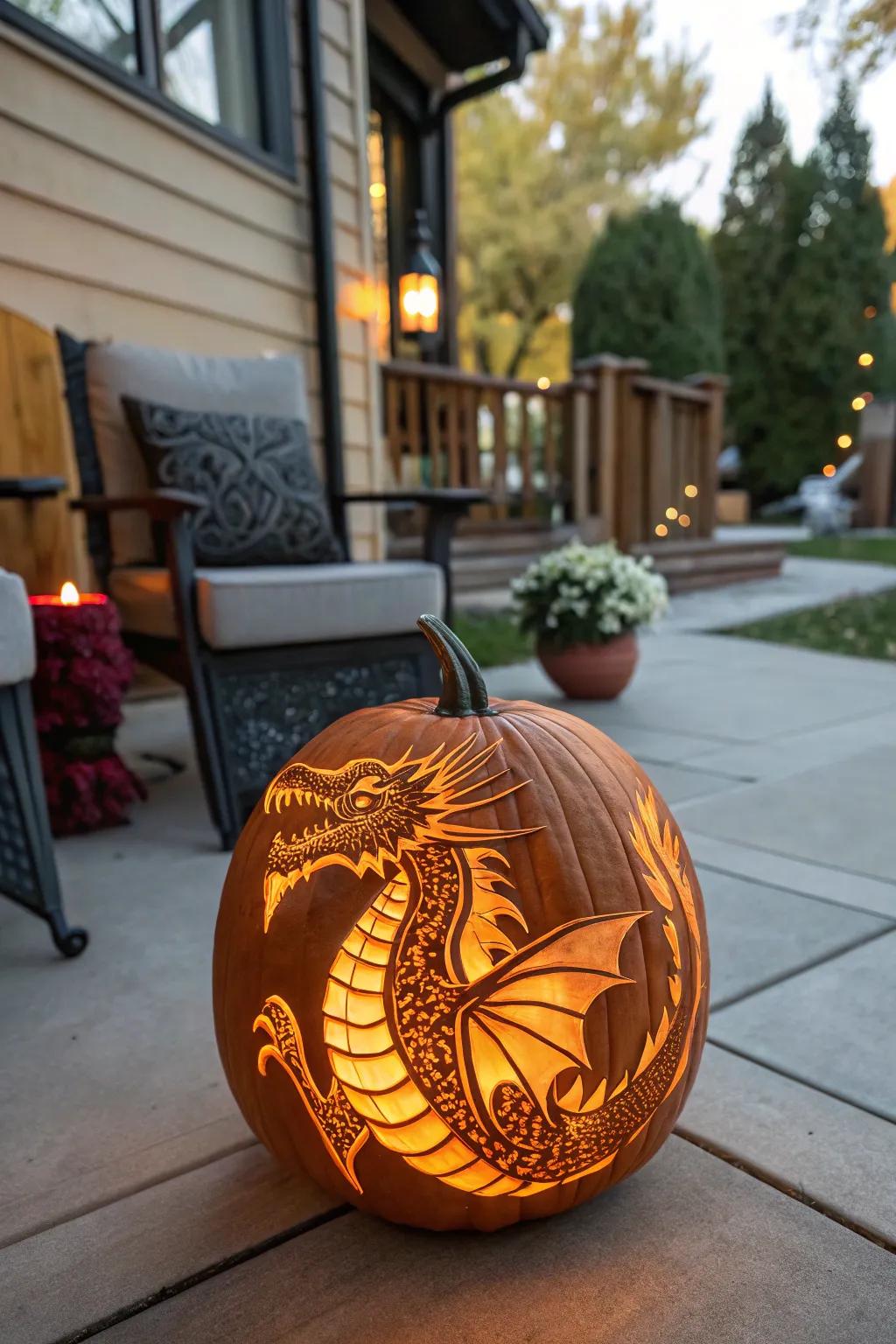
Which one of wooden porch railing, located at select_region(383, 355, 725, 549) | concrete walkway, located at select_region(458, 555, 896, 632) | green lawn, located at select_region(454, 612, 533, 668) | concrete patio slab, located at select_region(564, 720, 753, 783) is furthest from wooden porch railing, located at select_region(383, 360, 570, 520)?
concrete patio slab, located at select_region(564, 720, 753, 783)

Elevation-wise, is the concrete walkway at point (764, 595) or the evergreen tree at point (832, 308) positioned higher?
the evergreen tree at point (832, 308)

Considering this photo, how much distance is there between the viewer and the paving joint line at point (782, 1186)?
0.84 m

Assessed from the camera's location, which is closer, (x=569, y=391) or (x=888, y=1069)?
(x=888, y=1069)

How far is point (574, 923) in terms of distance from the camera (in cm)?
75

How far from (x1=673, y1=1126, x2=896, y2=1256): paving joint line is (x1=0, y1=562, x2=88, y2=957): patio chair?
928 millimetres

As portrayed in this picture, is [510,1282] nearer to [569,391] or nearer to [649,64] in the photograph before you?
[569,391]

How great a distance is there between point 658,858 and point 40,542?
2.30m

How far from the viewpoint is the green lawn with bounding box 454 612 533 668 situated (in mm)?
3842

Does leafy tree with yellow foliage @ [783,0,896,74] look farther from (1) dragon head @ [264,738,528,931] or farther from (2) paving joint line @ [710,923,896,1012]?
(1) dragon head @ [264,738,528,931]

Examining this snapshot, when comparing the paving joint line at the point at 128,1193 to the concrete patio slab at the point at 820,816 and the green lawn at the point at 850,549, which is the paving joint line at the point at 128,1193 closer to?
the concrete patio slab at the point at 820,816

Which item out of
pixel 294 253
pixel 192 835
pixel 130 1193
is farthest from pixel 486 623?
pixel 130 1193

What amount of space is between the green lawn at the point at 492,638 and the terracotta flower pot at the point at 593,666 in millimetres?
187

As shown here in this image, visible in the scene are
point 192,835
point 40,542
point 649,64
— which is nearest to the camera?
point 192,835

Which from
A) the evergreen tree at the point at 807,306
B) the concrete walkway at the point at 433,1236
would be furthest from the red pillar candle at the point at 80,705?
the evergreen tree at the point at 807,306
